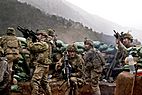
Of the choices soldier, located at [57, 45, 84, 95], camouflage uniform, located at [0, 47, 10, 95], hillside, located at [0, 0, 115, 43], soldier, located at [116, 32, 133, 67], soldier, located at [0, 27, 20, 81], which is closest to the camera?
camouflage uniform, located at [0, 47, 10, 95]

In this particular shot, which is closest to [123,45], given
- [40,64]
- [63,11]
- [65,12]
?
[40,64]

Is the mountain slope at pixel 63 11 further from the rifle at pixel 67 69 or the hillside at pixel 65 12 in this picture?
the rifle at pixel 67 69

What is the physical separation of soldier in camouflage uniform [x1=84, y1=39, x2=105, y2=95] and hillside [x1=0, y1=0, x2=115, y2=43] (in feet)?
39.1

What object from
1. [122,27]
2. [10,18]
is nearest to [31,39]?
[10,18]

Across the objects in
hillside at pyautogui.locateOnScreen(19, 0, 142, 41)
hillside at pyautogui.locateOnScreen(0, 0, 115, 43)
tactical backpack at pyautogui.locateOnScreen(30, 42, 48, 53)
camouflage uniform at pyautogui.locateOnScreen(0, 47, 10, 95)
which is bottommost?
camouflage uniform at pyautogui.locateOnScreen(0, 47, 10, 95)

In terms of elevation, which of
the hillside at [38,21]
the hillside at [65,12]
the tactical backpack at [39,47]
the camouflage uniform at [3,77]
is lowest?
the camouflage uniform at [3,77]

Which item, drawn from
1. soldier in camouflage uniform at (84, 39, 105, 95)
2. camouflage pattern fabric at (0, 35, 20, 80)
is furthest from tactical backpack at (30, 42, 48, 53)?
camouflage pattern fabric at (0, 35, 20, 80)

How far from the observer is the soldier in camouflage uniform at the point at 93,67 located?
25.9 ft

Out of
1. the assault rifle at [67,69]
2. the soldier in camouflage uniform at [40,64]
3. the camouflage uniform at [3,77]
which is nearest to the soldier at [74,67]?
the assault rifle at [67,69]

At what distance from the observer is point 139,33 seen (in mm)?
31938

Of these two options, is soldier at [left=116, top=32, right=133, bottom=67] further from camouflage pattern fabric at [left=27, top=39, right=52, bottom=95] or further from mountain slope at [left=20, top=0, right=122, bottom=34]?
mountain slope at [left=20, top=0, right=122, bottom=34]

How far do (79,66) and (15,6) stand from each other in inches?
560

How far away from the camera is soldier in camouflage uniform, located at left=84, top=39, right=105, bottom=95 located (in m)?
Answer: 7.90

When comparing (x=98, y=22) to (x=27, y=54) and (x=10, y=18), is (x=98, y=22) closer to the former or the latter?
(x=10, y=18)
